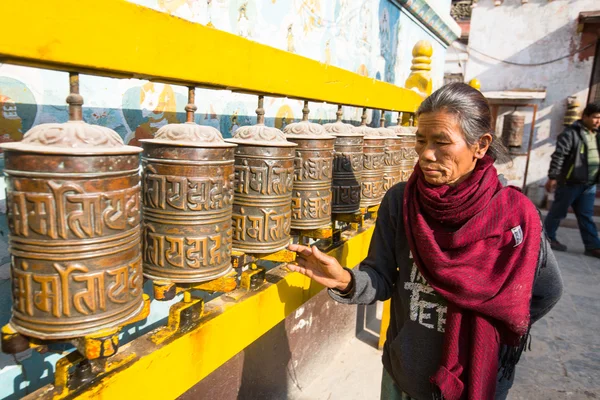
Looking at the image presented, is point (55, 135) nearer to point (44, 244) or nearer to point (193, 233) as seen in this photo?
point (44, 244)

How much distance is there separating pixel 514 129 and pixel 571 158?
507 centimetres

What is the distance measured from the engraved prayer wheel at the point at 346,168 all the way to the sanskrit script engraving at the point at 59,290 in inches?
47.7

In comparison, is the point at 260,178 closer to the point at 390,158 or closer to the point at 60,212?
the point at 60,212

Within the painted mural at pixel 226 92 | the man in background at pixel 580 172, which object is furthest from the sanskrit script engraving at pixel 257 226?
the man in background at pixel 580 172

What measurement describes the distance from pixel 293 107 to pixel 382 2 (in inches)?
82.6

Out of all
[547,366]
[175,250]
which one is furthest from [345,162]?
[547,366]

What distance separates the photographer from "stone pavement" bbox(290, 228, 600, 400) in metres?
3.04

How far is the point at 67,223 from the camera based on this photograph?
89 centimetres

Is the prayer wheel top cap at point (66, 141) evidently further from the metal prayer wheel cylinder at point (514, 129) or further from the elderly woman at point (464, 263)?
the metal prayer wheel cylinder at point (514, 129)

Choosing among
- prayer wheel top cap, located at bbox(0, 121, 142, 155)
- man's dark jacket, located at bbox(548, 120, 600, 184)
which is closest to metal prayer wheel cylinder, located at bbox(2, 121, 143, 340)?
prayer wheel top cap, located at bbox(0, 121, 142, 155)

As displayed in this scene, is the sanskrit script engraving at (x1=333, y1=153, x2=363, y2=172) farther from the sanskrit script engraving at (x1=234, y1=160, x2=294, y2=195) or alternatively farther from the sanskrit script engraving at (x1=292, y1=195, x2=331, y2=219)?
the sanskrit script engraving at (x1=234, y1=160, x2=294, y2=195)

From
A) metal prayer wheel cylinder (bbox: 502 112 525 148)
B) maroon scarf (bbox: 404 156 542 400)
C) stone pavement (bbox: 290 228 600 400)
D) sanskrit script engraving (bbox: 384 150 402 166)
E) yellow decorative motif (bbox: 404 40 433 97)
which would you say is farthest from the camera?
metal prayer wheel cylinder (bbox: 502 112 525 148)

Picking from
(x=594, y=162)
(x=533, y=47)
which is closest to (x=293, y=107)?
(x=594, y=162)

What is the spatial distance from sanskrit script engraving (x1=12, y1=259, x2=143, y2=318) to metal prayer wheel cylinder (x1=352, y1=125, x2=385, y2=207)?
1469mm
